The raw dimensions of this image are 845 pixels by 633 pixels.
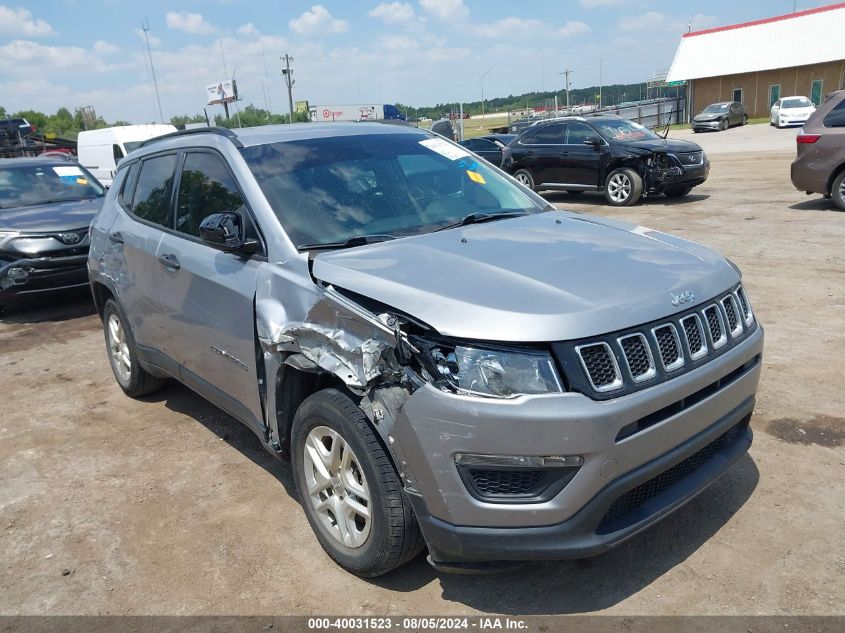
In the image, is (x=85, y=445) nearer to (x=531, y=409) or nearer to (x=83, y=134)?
(x=531, y=409)

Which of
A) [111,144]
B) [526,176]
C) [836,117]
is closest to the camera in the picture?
[836,117]

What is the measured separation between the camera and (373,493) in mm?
2645

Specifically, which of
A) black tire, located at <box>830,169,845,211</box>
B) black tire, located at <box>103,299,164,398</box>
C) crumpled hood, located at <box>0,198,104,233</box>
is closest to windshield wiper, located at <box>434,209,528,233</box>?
black tire, located at <box>103,299,164,398</box>

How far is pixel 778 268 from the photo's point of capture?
25.2 ft

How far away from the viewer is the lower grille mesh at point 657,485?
98.3 inches

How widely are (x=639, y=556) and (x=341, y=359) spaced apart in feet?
5.08

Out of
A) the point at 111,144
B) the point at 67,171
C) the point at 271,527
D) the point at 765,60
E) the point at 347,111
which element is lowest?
the point at 271,527

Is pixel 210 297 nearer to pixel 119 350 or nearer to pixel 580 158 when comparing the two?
pixel 119 350

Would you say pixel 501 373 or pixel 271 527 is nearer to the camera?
pixel 501 373

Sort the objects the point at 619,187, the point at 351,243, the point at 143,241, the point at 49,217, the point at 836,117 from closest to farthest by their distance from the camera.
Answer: the point at 351,243 → the point at 143,241 → the point at 49,217 → the point at 836,117 → the point at 619,187

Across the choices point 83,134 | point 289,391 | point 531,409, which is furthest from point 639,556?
point 83,134

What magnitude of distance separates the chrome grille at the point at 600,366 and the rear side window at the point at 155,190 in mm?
2883

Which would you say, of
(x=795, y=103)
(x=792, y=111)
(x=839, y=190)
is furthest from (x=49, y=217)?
(x=795, y=103)

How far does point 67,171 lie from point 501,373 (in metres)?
9.02
